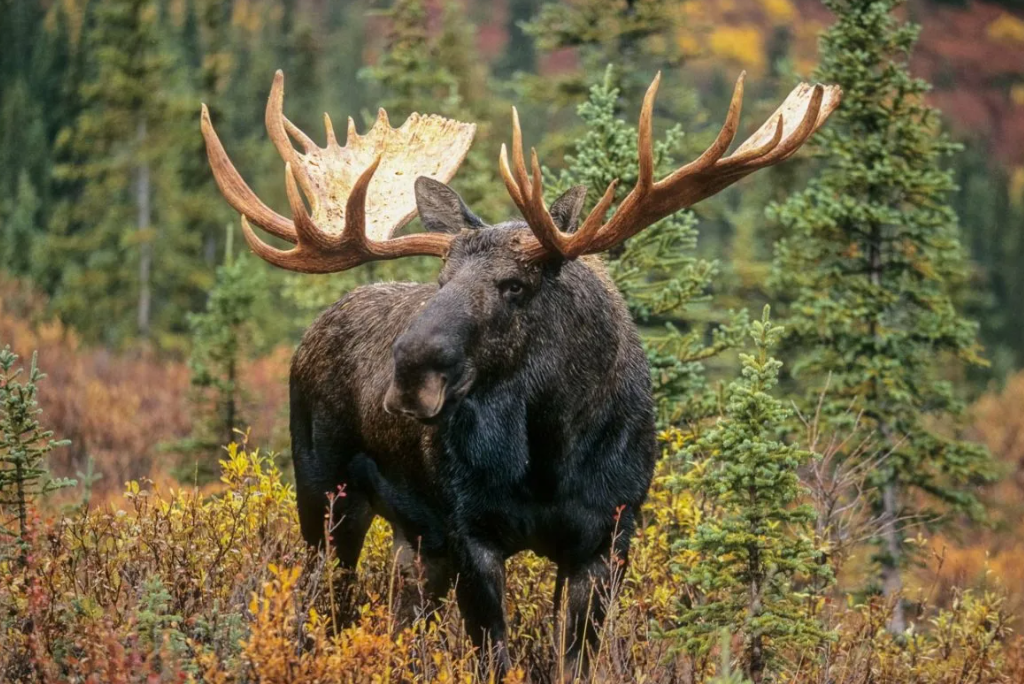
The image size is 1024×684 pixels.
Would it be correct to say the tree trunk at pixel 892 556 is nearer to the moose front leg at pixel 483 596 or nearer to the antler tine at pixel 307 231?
the moose front leg at pixel 483 596

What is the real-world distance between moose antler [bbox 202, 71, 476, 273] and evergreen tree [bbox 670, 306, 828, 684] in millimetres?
1609

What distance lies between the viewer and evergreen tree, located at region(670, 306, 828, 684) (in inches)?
197

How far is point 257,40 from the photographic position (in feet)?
228

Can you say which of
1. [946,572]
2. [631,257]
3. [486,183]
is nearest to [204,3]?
[486,183]

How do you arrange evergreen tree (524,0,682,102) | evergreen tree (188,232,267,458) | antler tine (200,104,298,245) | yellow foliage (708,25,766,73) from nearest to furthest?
1. antler tine (200,104,298,245)
2. evergreen tree (188,232,267,458)
3. evergreen tree (524,0,682,102)
4. yellow foliage (708,25,766,73)

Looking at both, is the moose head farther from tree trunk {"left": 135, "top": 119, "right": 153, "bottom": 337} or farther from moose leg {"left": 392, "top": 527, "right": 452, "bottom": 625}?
tree trunk {"left": 135, "top": 119, "right": 153, "bottom": 337}

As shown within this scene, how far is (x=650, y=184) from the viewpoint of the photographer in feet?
17.2

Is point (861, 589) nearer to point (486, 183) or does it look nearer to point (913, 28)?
point (913, 28)

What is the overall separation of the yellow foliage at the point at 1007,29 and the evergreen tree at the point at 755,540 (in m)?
136

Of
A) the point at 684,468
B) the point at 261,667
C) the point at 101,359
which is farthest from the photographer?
the point at 101,359

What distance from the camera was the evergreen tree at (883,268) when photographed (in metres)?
10.1

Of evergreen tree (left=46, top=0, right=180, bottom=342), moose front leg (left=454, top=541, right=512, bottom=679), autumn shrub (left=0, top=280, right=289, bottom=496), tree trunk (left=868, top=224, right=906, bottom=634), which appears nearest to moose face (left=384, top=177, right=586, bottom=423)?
moose front leg (left=454, top=541, right=512, bottom=679)

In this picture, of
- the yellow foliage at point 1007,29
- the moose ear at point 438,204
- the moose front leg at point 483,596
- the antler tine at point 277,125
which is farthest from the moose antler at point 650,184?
the yellow foliage at point 1007,29

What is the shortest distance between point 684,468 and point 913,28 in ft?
15.9
